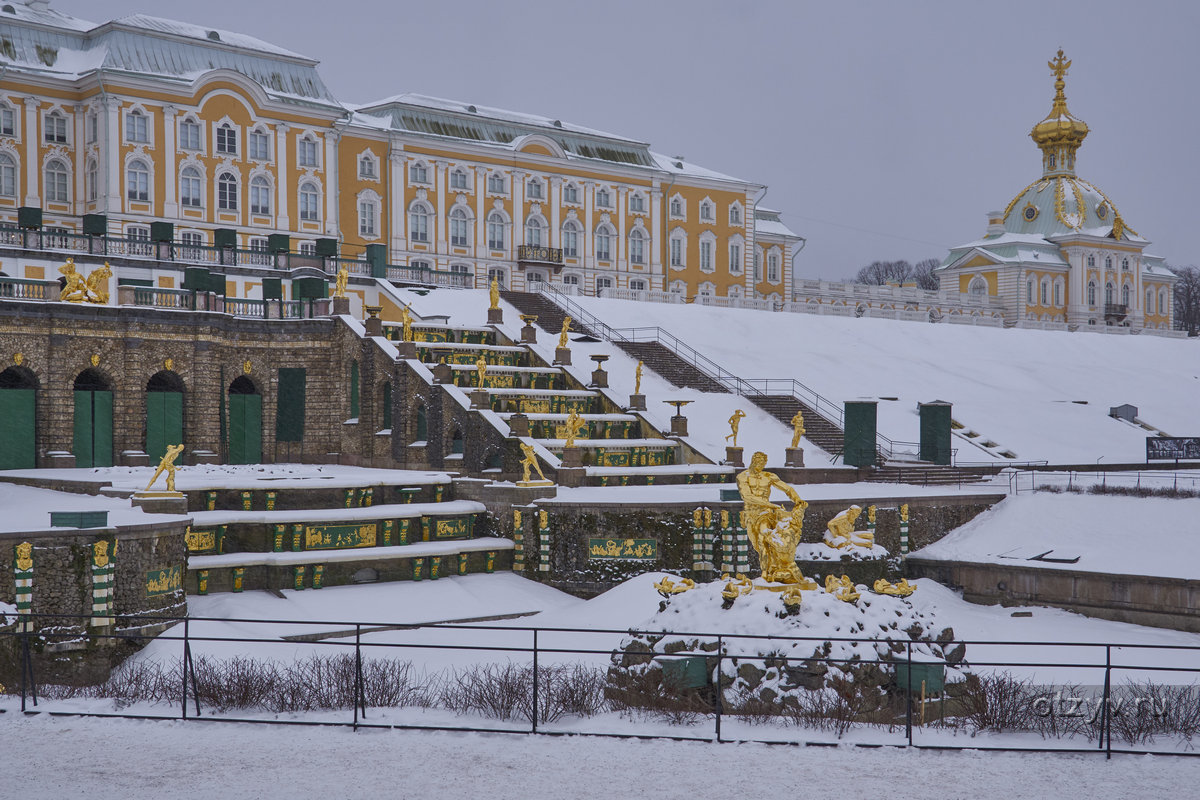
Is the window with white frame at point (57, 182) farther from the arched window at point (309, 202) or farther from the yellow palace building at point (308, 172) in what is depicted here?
the arched window at point (309, 202)

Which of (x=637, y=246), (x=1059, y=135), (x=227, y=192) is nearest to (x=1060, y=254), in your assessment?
(x=1059, y=135)

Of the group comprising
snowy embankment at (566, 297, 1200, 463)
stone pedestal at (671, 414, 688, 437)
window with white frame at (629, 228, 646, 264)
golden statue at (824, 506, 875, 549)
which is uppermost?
window with white frame at (629, 228, 646, 264)

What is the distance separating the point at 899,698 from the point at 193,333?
26.1 metres

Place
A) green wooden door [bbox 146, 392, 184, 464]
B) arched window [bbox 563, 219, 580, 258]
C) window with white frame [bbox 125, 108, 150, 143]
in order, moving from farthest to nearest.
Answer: arched window [bbox 563, 219, 580, 258]
window with white frame [bbox 125, 108, 150, 143]
green wooden door [bbox 146, 392, 184, 464]

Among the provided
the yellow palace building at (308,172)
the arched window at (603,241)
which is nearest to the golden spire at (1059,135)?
the yellow palace building at (308,172)

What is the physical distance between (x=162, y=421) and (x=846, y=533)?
20029 millimetres

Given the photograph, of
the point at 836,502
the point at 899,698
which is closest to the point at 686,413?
the point at 836,502

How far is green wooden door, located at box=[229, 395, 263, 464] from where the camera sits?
38.4 meters

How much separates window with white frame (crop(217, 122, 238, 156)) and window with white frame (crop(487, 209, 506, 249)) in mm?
14940

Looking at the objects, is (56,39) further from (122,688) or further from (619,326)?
(122,688)

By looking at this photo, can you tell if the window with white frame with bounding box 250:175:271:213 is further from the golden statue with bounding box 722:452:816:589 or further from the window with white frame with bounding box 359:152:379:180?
the golden statue with bounding box 722:452:816:589

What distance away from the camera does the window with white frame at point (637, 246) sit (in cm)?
7269

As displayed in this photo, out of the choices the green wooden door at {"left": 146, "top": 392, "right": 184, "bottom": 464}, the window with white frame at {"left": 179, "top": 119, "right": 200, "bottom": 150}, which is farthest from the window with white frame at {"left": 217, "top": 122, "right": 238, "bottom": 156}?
the green wooden door at {"left": 146, "top": 392, "right": 184, "bottom": 464}

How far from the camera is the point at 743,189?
77.8 meters
